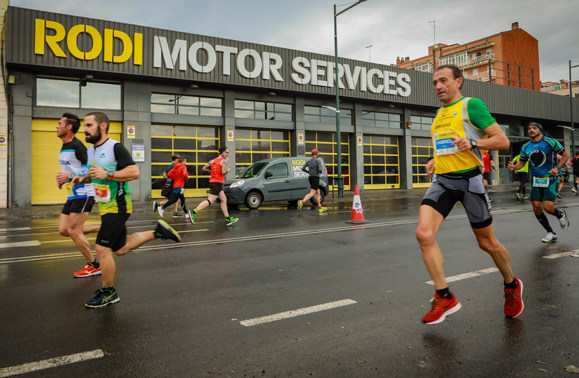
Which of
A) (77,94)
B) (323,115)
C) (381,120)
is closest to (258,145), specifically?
(323,115)

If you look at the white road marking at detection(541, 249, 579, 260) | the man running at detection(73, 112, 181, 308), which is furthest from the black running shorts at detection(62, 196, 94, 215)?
the white road marking at detection(541, 249, 579, 260)

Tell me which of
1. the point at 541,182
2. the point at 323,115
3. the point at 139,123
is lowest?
the point at 541,182

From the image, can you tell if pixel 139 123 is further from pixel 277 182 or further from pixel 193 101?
pixel 277 182

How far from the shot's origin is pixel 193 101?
845 inches

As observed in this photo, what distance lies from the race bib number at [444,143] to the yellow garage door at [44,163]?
17983mm

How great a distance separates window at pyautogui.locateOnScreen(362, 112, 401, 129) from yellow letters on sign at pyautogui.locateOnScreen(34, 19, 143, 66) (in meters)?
14.2

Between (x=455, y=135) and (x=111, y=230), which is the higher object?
(x=455, y=135)

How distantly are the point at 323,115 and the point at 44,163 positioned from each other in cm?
1484

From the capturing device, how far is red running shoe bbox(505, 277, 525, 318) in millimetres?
3395

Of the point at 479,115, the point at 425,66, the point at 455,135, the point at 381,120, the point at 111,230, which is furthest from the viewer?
the point at 425,66

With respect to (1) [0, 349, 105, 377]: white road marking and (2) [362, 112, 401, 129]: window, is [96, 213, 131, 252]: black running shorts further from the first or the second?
(2) [362, 112, 401, 129]: window

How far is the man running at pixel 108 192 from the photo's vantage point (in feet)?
13.1

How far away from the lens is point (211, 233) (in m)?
8.93

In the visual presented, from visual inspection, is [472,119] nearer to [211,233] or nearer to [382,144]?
[211,233]
